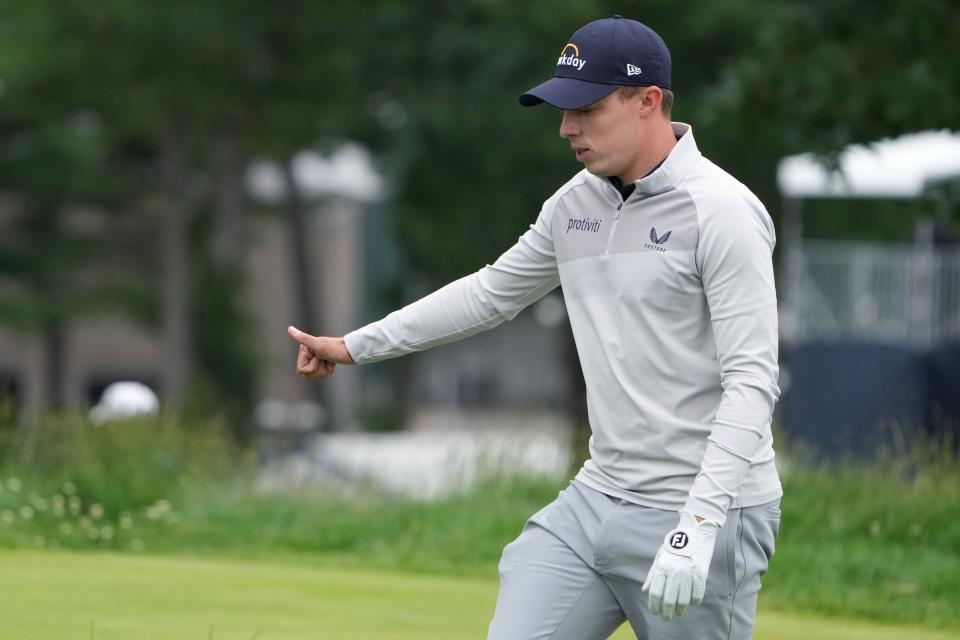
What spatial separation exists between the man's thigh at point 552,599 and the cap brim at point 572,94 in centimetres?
109

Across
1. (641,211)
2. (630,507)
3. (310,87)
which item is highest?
(310,87)

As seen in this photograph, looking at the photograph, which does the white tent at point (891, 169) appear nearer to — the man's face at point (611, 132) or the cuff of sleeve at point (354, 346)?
the cuff of sleeve at point (354, 346)

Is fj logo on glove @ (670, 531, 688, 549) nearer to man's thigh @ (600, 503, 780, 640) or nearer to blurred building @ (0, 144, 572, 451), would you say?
man's thigh @ (600, 503, 780, 640)

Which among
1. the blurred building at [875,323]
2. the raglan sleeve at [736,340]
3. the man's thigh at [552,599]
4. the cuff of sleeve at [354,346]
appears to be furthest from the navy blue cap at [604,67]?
the blurred building at [875,323]

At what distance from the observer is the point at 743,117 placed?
13.0m

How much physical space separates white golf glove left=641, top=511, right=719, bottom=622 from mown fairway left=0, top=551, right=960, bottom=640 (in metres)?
2.98

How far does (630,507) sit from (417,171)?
22.2 metres

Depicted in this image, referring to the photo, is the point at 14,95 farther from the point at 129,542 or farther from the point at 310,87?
the point at 129,542

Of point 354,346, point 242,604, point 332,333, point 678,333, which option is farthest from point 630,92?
point 332,333

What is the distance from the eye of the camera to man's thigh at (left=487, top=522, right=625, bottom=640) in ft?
13.8

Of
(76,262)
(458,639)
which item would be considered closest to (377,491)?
(458,639)

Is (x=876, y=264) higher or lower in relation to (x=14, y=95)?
lower

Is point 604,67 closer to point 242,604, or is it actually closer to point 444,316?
point 444,316

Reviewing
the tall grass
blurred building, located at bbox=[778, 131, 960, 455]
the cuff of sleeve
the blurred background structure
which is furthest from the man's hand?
blurred building, located at bbox=[778, 131, 960, 455]
